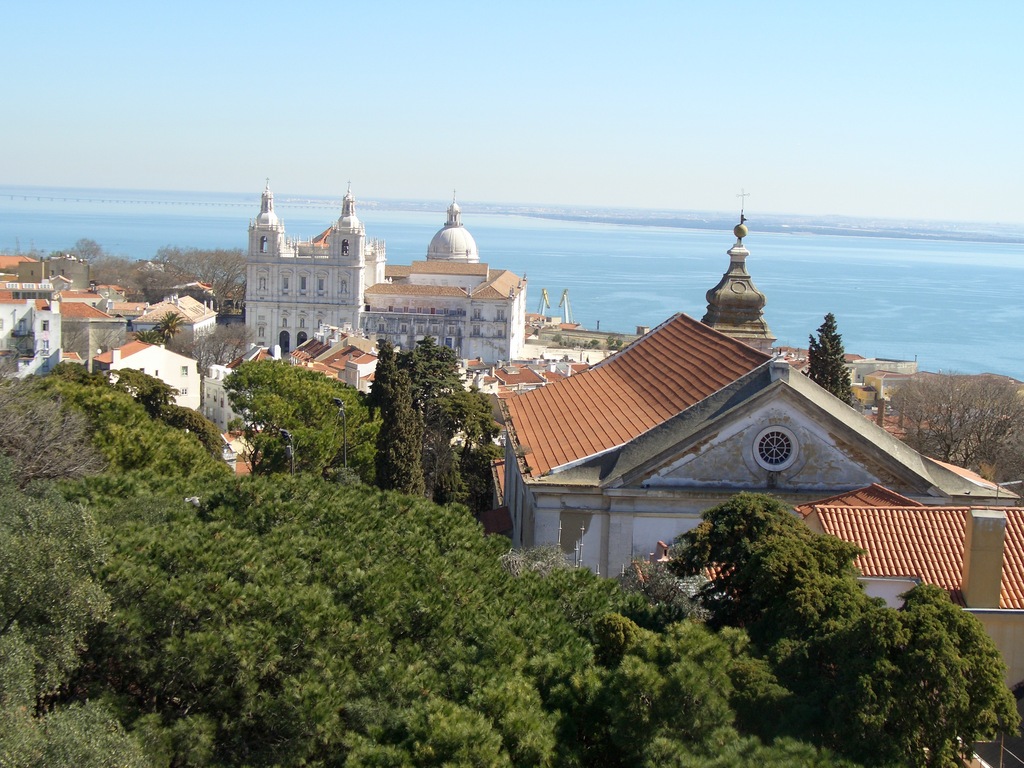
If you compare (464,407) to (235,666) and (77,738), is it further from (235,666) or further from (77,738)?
(77,738)

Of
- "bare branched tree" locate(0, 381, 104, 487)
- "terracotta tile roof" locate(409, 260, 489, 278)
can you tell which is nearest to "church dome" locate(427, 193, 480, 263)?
"terracotta tile roof" locate(409, 260, 489, 278)

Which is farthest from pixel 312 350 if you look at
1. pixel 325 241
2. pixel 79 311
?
pixel 325 241

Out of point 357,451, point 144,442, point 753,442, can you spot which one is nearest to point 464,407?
point 357,451

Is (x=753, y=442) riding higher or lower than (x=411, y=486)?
higher

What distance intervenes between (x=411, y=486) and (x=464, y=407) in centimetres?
528

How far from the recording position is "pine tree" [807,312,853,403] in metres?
26.3

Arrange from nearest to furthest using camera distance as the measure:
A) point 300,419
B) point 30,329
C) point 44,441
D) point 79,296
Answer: point 44,441 < point 300,419 < point 30,329 < point 79,296

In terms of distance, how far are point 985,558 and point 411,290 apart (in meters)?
74.0

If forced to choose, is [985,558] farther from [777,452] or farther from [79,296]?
[79,296]

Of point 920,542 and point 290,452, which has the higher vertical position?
point 920,542

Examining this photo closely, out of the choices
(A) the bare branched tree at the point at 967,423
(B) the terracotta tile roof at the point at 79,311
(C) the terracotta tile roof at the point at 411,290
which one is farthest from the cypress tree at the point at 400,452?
(C) the terracotta tile roof at the point at 411,290

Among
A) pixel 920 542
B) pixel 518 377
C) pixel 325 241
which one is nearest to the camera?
pixel 920 542

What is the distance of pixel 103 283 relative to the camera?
93.6 meters

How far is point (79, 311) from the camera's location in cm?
5909
